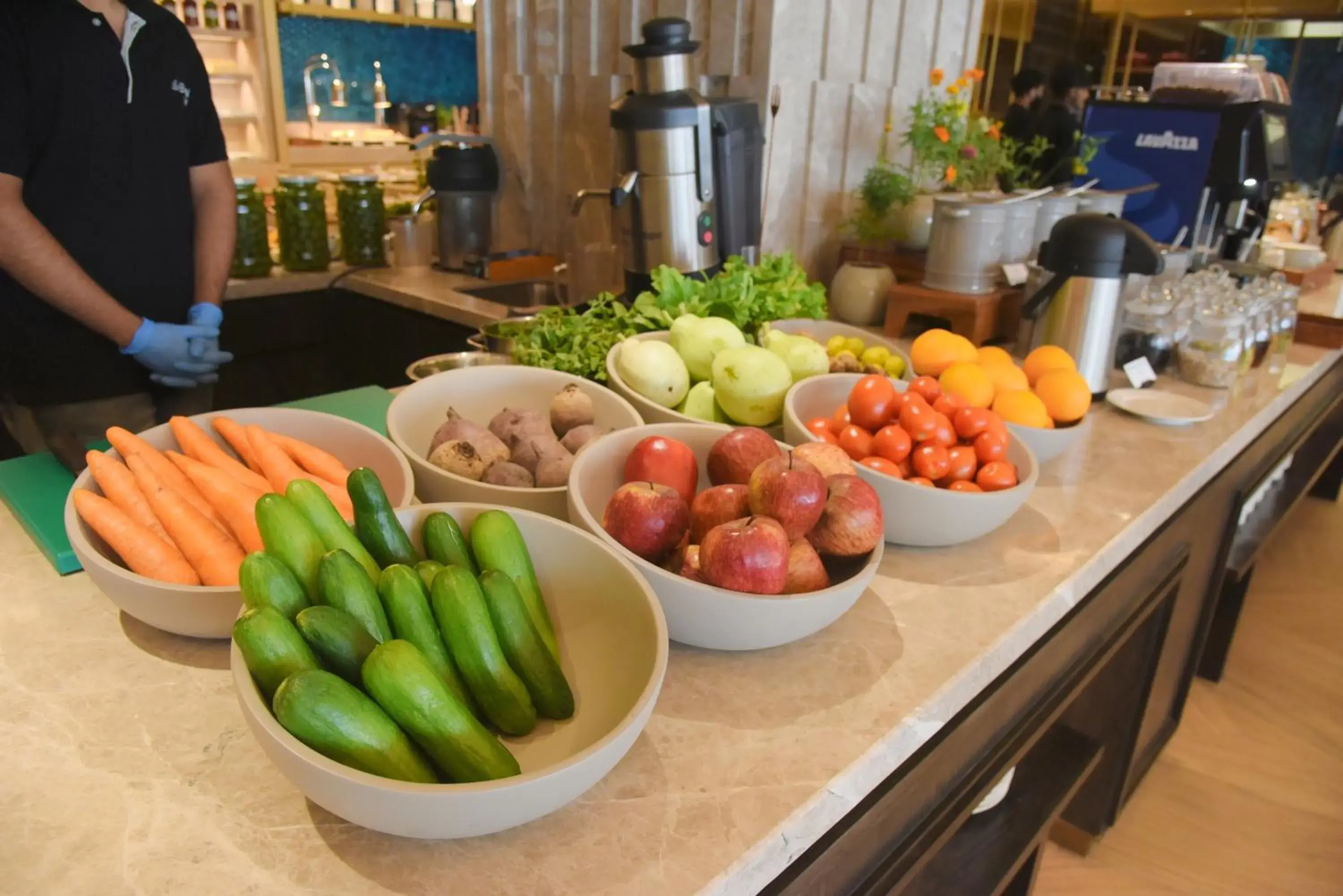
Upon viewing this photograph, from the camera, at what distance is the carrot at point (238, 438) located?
996 millimetres

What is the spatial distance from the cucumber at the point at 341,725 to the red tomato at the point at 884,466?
1.97 feet

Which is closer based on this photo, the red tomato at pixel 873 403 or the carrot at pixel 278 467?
the carrot at pixel 278 467

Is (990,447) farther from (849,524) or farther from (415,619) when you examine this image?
(415,619)

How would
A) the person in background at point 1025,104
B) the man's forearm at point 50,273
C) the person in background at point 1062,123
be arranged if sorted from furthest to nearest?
the person in background at point 1025,104 → the person in background at point 1062,123 → the man's forearm at point 50,273

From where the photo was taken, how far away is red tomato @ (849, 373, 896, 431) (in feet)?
3.59

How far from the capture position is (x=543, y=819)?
0.64 m

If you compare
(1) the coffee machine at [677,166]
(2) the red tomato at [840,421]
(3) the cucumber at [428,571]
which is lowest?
(2) the red tomato at [840,421]

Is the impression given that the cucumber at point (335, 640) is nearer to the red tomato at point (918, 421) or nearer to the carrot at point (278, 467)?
the carrot at point (278, 467)

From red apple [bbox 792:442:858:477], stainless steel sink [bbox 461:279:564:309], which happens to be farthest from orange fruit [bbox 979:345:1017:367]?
stainless steel sink [bbox 461:279:564:309]

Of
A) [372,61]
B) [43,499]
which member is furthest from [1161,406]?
[372,61]

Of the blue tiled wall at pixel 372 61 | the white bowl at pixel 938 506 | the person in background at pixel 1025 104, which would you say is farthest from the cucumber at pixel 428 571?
the blue tiled wall at pixel 372 61

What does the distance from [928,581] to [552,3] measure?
212 cm

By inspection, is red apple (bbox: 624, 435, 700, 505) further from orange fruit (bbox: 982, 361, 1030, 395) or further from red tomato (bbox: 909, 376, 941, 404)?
orange fruit (bbox: 982, 361, 1030, 395)

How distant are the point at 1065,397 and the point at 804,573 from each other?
2.30 ft
